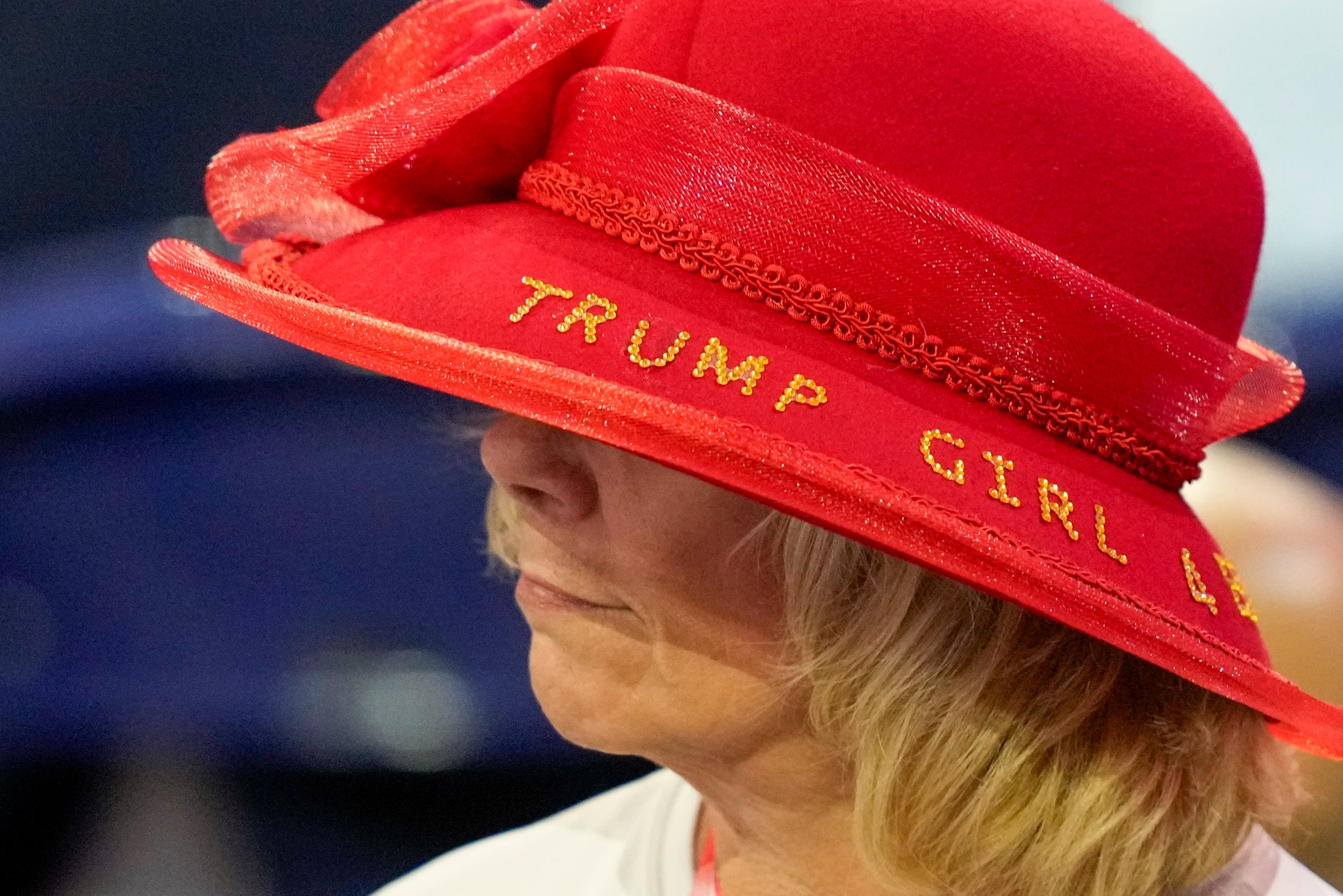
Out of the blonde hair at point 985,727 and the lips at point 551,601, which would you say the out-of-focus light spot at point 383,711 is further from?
the blonde hair at point 985,727

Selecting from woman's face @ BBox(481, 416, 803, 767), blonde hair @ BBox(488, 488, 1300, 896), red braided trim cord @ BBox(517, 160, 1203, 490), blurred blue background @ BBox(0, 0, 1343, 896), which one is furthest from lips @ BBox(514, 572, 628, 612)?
blurred blue background @ BBox(0, 0, 1343, 896)

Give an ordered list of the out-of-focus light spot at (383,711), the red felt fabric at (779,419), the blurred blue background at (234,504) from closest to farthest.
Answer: the red felt fabric at (779,419), the blurred blue background at (234,504), the out-of-focus light spot at (383,711)

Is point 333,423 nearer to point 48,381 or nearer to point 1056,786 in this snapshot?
point 48,381

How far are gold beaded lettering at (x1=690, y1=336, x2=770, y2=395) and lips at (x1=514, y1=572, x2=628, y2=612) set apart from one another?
0.21 m

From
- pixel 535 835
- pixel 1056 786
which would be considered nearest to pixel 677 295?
pixel 1056 786

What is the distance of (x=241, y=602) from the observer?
4.25ft

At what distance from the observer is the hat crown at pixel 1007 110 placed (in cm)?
64

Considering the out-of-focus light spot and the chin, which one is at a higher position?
the chin

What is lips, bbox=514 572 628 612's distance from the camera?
75 centimetres

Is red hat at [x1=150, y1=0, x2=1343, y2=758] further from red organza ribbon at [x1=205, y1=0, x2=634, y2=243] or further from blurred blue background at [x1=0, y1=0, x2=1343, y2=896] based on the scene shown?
blurred blue background at [x1=0, y1=0, x2=1343, y2=896]

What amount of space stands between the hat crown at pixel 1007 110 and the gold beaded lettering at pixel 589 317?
155 mm

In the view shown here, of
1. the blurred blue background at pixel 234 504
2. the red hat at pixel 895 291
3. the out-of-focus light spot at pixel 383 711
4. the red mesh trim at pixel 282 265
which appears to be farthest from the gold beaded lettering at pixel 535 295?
the out-of-focus light spot at pixel 383 711

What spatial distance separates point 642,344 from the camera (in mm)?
597

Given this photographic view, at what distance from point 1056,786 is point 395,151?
61cm
